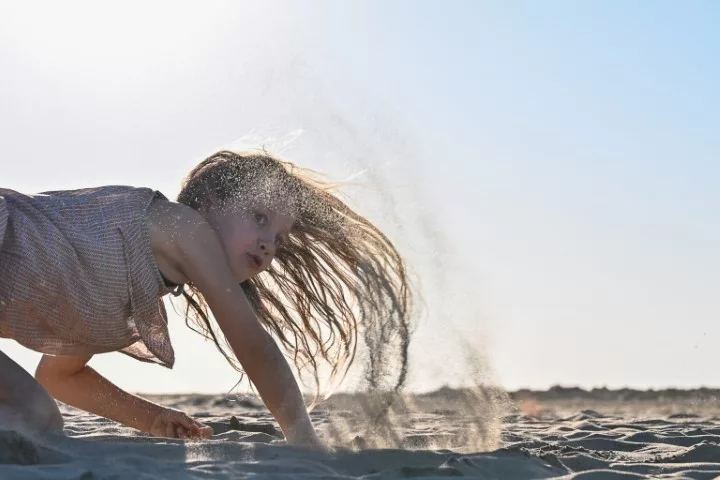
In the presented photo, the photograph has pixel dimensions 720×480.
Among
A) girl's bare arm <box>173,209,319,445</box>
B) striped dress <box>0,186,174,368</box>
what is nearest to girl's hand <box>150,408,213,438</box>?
striped dress <box>0,186,174,368</box>

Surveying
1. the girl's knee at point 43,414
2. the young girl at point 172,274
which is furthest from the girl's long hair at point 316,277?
the girl's knee at point 43,414

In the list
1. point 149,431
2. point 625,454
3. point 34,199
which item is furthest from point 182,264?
point 625,454

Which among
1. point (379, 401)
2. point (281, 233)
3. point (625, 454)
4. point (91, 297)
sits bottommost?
point (625, 454)

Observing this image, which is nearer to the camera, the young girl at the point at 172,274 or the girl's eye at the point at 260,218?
the young girl at the point at 172,274

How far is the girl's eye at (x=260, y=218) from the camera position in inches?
133

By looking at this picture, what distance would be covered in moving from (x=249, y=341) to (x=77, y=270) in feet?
2.10

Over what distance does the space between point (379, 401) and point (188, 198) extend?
1088 millimetres

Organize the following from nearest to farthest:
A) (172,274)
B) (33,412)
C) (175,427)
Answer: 1. (33,412)
2. (172,274)
3. (175,427)

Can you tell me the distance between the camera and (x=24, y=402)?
2.95 metres

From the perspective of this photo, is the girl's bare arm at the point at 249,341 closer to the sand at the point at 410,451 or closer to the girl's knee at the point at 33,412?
the sand at the point at 410,451

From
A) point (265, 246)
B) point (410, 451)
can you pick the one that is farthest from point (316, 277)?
point (410, 451)

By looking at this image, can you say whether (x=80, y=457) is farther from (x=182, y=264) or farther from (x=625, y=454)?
(x=625, y=454)

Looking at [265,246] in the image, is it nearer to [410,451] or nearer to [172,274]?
[172,274]

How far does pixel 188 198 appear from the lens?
140 inches
